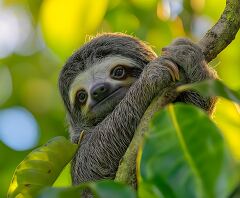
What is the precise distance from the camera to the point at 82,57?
674 cm

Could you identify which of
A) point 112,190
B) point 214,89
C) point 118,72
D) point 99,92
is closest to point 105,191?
point 112,190

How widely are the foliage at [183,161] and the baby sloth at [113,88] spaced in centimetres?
220

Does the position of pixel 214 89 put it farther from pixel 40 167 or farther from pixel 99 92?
pixel 99 92

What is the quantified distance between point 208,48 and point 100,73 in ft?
5.95

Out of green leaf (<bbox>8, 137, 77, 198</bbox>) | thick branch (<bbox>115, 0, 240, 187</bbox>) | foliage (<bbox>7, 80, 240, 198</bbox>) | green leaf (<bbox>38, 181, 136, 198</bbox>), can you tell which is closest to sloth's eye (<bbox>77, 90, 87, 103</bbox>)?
thick branch (<bbox>115, 0, 240, 187</bbox>)

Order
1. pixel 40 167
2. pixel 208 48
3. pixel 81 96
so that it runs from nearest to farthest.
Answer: pixel 40 167 < pixel 208 48 < pixel 81 96

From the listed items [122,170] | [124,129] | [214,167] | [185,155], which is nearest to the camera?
[214,167]

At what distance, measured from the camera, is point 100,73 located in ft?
20.6

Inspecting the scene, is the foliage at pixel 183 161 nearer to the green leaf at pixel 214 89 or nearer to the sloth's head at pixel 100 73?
the green leaf at pixel 214 89

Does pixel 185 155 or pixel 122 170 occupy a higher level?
pixel 185 155

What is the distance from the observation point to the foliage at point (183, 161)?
227 cm

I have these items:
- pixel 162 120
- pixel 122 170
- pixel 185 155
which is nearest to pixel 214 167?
pixel 185 155

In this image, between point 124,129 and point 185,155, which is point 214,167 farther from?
point 124,129

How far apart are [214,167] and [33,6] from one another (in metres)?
5.09
